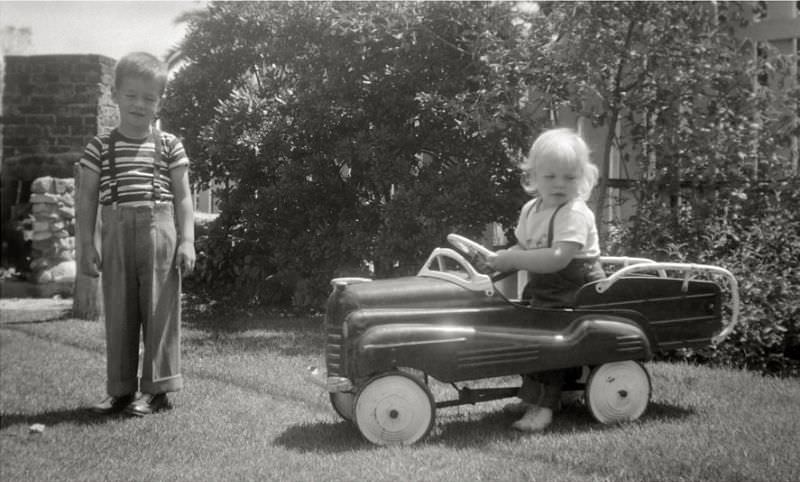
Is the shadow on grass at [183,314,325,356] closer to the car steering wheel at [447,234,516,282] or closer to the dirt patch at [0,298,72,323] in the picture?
the dirt patch at [0,298,72,323]

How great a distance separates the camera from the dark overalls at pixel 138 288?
159 inches

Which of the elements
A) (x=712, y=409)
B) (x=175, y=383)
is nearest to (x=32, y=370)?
(x=175, y=383)

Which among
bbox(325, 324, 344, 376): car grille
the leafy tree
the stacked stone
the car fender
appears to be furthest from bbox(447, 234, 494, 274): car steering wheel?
the stacked stone

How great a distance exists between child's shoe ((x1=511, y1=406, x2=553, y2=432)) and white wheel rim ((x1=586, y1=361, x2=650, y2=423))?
0.62ft

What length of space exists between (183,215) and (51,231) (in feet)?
22.6

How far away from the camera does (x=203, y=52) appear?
879 cm

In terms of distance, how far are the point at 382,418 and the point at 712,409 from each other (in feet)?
5.27

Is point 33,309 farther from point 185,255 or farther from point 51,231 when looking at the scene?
point 185,255

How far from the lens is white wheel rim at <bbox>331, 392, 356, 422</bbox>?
12.1 ft

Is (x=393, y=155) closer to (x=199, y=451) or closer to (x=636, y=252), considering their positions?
(x=636, y=252)

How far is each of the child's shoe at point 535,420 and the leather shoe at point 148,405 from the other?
168cm

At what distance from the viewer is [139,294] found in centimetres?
413

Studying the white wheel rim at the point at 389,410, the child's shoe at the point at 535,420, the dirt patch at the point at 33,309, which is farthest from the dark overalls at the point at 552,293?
the dirt patch at the point at 33,309

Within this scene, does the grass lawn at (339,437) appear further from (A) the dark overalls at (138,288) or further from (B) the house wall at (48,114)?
(B) the house wall at (48,114)
